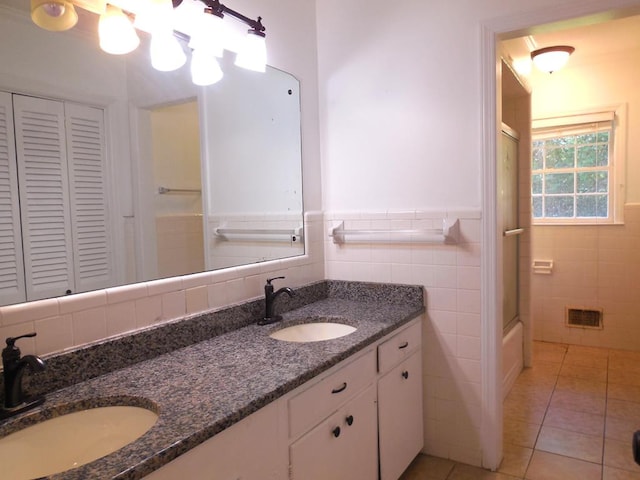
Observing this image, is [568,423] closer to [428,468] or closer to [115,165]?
[428,468]

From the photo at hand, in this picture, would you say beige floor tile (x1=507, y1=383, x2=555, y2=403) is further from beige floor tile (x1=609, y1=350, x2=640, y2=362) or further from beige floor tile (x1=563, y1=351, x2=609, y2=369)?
beige floor tile (x1=609, y1=350, x2=640, y2=362)

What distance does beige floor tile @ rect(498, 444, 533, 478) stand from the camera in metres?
2.18

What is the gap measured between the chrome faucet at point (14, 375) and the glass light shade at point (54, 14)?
900 millimetres

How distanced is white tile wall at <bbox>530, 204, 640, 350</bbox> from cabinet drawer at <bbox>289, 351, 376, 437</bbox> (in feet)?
8.37

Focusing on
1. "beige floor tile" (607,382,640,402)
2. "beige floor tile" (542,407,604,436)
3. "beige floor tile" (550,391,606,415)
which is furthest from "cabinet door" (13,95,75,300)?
"beige floor tile" (607,382,640,402)

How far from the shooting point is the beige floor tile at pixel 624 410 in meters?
2.65

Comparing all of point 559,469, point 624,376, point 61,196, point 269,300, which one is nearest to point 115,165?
point 61,196

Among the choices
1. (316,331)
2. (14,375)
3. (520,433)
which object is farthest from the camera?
(520,433)

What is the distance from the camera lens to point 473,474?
2158 mm

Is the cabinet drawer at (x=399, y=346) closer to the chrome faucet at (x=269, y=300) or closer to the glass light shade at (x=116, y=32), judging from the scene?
the chrome faucet at (x=269, y=300)

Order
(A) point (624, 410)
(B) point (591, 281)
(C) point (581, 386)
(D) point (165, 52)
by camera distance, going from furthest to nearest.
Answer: (B) point (591, 281) → (C) point (581, 386) → (A) point (624, 410) → (D) point (165, 52)

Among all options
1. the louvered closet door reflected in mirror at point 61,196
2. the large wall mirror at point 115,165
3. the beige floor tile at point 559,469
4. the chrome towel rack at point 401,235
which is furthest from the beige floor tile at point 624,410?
the louvered closet door reflected in mirror at point 61,196

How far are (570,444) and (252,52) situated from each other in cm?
254

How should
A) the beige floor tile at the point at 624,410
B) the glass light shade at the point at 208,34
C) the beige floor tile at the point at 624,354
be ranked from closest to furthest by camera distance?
the glass light shade at the point at 208,34 → the beige floor tile at the point at 624,410 → the beige floor tile at the point at 624,354
